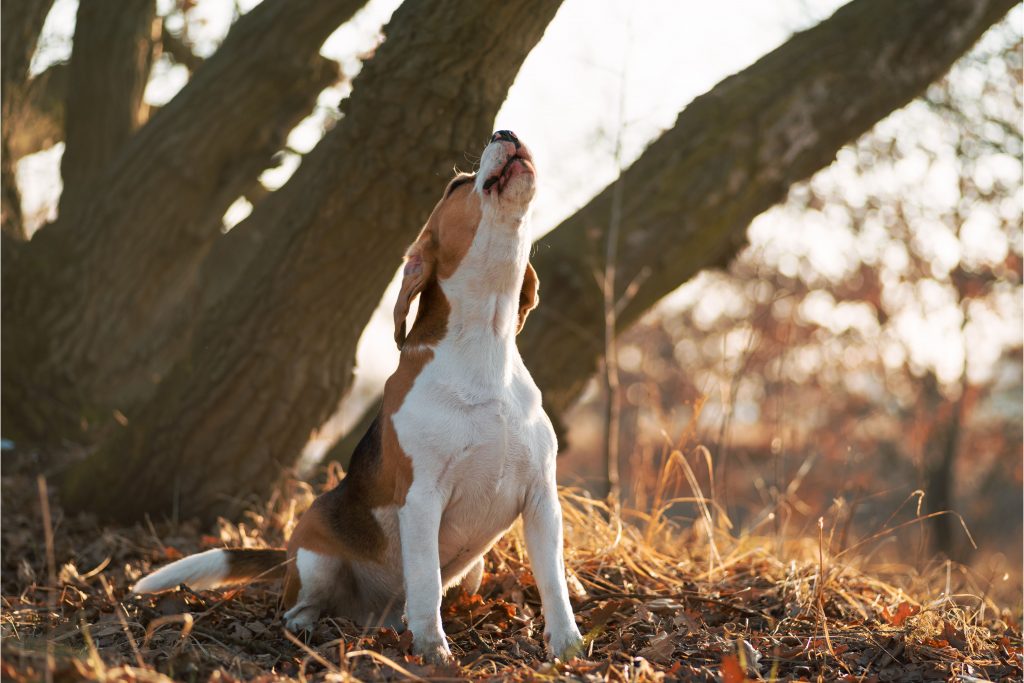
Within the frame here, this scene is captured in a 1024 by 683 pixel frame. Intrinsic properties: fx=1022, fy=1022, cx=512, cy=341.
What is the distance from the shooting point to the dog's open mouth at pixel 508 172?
12.0 feet

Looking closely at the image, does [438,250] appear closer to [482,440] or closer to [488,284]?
[488,284]

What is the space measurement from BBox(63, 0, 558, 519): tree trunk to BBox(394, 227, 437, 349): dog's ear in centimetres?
147

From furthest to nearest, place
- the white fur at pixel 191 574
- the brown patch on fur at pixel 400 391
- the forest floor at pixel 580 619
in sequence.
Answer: the white fur at pixel 191 574 → the brown patch on fur at pixel 400 391 → the forest floor at pixel 580 619

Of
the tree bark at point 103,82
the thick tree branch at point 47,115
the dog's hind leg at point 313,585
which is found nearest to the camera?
the dog's hind leg at point 313,585

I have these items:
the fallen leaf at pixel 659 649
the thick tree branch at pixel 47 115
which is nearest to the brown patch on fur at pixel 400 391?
the fallen leaf at pixel 659 649

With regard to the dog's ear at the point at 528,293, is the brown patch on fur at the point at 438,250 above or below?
above

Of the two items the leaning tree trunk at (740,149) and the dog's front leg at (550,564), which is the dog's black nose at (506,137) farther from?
the leaning tree trunk at (740,149)

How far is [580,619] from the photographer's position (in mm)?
4309

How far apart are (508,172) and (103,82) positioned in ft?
21.5

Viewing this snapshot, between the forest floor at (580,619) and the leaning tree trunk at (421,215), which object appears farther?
the leaning tree trunk at (421,215)

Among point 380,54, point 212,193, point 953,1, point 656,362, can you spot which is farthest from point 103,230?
point 656,362

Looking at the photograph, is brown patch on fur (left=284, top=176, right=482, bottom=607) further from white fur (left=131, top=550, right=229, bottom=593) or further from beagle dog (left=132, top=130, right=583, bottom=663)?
white fur (left=131, top=550, right=229, bottom=593)

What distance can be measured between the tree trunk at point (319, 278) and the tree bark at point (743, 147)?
1378mm

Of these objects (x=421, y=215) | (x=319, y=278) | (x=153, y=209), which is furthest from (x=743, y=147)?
(x=153, y=209)
